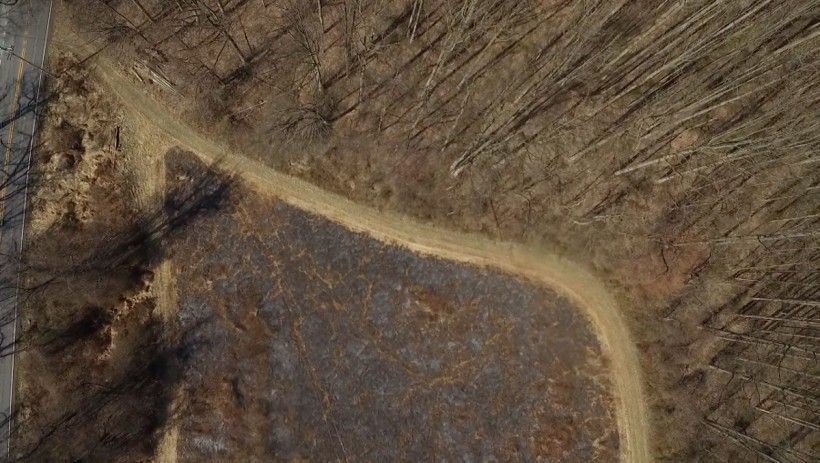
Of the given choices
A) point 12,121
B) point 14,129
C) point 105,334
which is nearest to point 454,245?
point 105,334

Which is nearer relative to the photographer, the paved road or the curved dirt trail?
the paved road

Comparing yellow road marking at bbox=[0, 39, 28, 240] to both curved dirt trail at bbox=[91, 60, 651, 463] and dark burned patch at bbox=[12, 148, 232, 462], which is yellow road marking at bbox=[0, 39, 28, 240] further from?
curved dirt trail at bbox=[91, 60, 651, 463]

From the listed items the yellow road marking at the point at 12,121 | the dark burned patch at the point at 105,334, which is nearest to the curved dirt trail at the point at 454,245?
the dark burned patch at the point at 105,334

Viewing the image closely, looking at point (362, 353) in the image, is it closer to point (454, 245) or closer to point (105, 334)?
point (454, 245)

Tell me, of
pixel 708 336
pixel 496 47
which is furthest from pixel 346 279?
pixel 708 336

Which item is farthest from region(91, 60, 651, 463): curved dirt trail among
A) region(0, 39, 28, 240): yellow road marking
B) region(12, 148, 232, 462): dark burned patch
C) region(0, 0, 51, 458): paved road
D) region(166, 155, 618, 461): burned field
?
region(0, 39, 28, 240): yellow road marking

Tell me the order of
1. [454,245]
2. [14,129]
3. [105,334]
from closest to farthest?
[105,334] < [454,245] < [14,129]

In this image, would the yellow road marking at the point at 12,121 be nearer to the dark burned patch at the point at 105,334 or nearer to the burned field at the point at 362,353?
the dark burned patch at the point at 105,334
